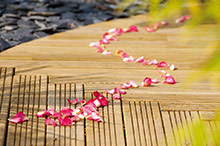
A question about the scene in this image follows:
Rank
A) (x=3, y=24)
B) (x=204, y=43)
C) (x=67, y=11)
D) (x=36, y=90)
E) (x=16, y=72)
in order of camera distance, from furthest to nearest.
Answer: (x=67, y=11), (x=3, y=24), (x=204, y=43), (x=16, y=72), (x=36, y=90)

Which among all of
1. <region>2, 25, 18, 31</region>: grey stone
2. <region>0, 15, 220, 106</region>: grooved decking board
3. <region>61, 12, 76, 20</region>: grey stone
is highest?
<region>61, 12, 76, 20</region>: grey stone

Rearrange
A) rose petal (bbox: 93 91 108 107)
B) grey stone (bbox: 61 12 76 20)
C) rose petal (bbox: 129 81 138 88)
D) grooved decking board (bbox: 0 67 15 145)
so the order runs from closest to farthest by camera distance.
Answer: grooved decking board (bbox: 0 67 15 145)
rose petal (bbox: 93 91 108 107)
rose petal (bbox: 129 81 138 88)
grey stone (bbox: 61 12 76 20)

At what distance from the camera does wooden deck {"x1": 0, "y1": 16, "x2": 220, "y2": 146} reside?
A: 228cm

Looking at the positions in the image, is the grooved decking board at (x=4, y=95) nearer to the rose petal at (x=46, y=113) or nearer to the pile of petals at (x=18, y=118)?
the pile of petals at (x=18, y=118)

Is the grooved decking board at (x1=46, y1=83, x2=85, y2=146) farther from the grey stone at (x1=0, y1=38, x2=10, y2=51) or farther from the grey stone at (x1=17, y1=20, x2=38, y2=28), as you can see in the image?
the grey stone at (x1=17, y1=20, x2=38, y2=28)

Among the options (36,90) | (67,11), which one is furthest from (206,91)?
(67,11)

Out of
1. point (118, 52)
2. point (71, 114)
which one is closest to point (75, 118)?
point (71, 114)

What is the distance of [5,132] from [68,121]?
398 millimetres

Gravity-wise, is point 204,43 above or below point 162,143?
above

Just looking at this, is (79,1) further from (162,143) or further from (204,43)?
(162,143)

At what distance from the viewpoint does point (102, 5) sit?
14.8 feet

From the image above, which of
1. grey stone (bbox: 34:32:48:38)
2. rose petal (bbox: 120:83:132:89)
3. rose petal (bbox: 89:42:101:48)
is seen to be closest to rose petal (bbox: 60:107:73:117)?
rose petal (bbox: 120:83:132:89)

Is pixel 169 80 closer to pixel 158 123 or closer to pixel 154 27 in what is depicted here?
pixel 158 123

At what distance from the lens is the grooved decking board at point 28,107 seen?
2232mm
